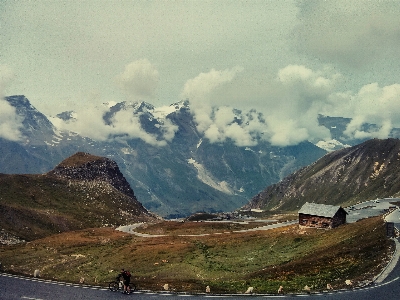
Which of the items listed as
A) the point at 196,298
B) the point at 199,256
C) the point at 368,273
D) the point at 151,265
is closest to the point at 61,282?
the point at 196,298

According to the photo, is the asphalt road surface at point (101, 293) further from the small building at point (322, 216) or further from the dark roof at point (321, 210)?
the dark roof at point (321, 210)

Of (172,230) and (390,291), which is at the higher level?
(172,230)

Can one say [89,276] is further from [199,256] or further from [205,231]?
[205,231]

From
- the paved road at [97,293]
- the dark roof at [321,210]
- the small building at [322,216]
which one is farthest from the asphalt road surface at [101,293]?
the dark roof at [321,210]

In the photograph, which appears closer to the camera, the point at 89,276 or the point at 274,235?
the point at 89,276

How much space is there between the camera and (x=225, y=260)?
276 feet

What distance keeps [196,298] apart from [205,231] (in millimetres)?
125113

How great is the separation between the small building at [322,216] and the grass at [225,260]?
19.5 ft

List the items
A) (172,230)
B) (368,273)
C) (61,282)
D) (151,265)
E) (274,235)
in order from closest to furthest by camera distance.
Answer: (61,282) → (368,273) → (151,265) → (274,235) → (172,230)

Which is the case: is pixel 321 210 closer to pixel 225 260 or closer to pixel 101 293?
pixel 225 260

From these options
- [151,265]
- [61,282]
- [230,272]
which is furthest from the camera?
[151,265]

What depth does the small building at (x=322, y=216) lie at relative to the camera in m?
116

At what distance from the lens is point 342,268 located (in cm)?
5050

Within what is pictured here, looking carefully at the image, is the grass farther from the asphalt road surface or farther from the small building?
the small building
